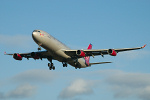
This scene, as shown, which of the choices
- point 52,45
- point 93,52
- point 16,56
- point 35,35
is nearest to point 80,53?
point 93,52

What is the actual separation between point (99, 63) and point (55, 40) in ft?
44.9

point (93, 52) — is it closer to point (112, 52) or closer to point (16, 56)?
point (112, 52)

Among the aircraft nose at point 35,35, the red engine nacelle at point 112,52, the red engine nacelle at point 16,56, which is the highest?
the aircraft nose at point 35,35

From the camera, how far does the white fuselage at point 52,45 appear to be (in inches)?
2221

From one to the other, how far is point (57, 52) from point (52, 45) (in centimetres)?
205

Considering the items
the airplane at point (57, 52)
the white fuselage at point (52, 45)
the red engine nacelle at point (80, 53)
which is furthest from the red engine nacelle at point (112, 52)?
the white fuselage at point (52, 45)

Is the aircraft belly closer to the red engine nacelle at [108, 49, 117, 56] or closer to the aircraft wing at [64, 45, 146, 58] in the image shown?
the aircraft wing at [64, 45, 146, 58]

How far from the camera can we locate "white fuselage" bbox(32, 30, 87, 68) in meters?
56.4

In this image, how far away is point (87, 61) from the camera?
7100cm

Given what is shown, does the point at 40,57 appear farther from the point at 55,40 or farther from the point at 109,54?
the point at 109,54

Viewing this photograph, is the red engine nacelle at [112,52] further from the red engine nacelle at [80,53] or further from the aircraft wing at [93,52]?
the red engine nacelle at [80,53]

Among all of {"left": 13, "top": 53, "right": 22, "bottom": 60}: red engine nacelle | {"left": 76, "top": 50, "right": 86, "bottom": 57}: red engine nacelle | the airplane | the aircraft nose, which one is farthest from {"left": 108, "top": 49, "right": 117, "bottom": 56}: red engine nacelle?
{"left": 13, "top": 53, "right": 22, "bottom": 60}: red engine nacelle

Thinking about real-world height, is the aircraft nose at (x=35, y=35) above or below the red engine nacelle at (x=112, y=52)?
above

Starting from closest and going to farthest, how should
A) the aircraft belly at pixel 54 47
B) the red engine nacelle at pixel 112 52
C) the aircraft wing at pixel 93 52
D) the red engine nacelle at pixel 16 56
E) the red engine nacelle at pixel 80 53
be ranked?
the aircraft belly at pixel 54 47
the red engine nacelle at pixel 112 52
the aircraft wing at pixel 93 52
the red engine nacelle at pixel 80 53
the red engine nacelle at pixel 16 56
